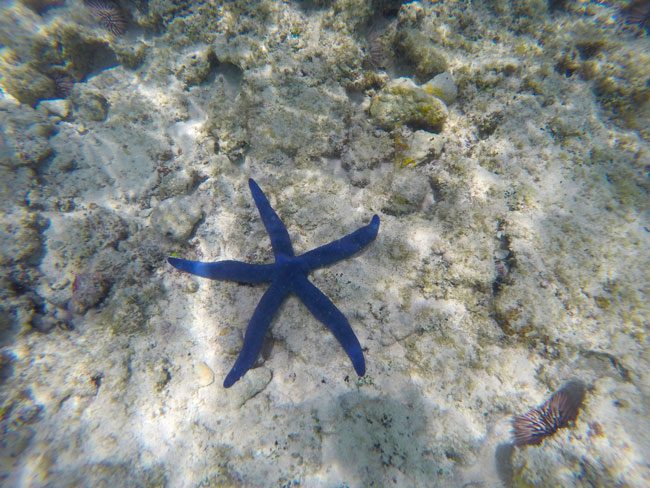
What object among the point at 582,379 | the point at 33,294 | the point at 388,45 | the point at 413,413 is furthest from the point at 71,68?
the point at 582,379

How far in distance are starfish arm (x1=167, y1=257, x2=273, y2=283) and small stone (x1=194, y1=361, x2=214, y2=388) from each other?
0.86 m

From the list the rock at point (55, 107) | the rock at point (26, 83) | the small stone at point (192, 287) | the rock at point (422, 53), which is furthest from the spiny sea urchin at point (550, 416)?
the rock at point (26, 83)

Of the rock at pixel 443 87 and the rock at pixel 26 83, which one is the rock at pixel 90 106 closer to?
the rock at pixel 26 83

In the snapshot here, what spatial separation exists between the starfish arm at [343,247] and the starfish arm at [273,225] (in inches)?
9.0

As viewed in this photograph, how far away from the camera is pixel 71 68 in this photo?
4246 mm

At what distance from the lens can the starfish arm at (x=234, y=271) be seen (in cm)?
302

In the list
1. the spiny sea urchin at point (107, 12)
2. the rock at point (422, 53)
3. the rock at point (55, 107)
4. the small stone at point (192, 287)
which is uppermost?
the spiny sea urchin at point (107, 12)

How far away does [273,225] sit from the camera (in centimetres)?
314

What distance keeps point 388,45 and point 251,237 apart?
2865 mm

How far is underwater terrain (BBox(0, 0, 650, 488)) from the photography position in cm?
248

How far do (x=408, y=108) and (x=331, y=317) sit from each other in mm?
2333

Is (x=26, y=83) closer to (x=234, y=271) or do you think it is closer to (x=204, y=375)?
(x=234, y=271)

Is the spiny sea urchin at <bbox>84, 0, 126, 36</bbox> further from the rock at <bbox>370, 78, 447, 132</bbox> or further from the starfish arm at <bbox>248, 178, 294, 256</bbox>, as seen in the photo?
the rock at <bbox>370, 78, 447, 132</bbox>

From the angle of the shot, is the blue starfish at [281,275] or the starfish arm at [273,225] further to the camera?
the starfish arm at [273,225]
